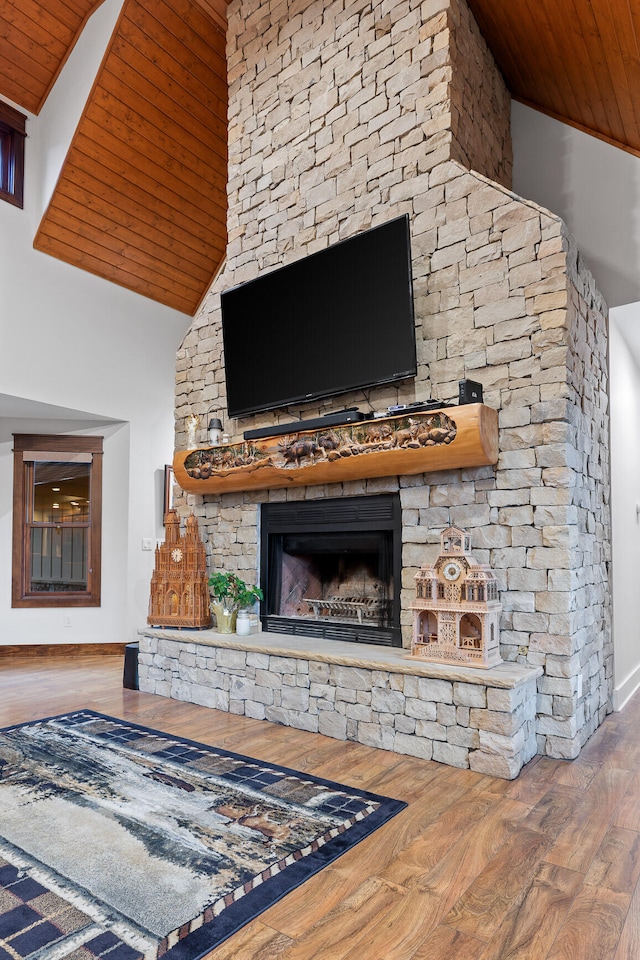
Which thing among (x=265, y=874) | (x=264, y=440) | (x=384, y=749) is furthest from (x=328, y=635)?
(x=265, y=874)

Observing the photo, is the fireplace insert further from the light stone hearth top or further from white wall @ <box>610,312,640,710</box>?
white wall @ <box>610,312,640,710</box>

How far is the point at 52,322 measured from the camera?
5.58 metres

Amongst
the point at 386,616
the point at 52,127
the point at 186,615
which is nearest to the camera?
the point at 386,616

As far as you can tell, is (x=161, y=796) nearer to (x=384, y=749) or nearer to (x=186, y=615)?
(x=384, y=749)

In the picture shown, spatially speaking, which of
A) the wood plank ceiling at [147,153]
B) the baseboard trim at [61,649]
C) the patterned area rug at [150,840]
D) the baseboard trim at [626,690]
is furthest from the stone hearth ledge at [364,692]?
the wood plank ceiling at [147,153]

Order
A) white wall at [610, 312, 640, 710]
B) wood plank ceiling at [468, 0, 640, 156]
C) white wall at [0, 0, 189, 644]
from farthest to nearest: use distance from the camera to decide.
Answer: white wall at [0, 0, 189, 644] < white wall at [610, 312, 640, 710] < wood plank ceiling at [468, 0, 640, 156]

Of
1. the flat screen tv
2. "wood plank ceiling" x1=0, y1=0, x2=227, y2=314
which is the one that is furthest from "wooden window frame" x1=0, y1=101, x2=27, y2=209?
the flat screen tv

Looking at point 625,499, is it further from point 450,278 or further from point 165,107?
point 165,107

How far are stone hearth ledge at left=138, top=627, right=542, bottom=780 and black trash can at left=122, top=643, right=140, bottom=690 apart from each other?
21 cm

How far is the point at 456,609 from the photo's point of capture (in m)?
3.17

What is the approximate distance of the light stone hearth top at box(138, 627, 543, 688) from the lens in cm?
292

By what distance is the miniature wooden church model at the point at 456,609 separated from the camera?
311cm

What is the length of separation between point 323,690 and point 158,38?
5.08m

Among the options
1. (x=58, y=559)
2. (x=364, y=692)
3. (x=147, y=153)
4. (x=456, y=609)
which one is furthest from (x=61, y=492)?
(x=456, y=609)
